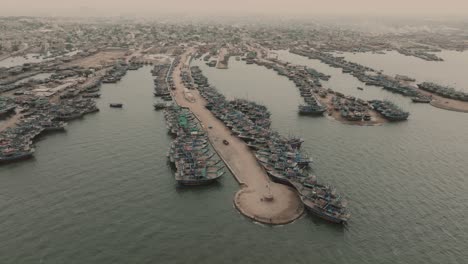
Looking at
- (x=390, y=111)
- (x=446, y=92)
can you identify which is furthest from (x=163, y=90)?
(x=446, y=92)

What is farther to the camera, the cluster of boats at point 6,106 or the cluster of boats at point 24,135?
the cluster of boats at point 6,106

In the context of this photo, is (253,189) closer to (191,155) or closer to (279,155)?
(279,155)

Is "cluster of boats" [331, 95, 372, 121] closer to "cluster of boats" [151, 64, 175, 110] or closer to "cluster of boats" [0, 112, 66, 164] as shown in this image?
"cluster of boats" [151, 64, 175, 110]

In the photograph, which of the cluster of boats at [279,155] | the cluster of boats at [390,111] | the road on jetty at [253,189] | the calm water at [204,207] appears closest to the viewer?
the calm water at [204,207]

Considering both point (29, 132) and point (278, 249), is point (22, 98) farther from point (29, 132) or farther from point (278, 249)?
point (278, 249)

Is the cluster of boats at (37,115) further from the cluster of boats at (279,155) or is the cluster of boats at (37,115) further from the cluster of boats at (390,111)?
the cluster of boats at (390,111)

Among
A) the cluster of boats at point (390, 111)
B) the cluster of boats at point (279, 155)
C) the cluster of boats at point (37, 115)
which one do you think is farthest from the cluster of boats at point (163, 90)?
the cluster of boats at point (390, 111)
